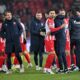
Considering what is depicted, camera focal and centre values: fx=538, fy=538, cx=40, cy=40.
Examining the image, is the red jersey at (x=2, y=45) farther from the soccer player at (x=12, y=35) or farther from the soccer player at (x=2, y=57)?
the soccer player at (x=12, y=35)

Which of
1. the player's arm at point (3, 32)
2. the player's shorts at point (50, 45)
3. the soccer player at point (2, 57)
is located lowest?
the soccer player at point (2, 57)

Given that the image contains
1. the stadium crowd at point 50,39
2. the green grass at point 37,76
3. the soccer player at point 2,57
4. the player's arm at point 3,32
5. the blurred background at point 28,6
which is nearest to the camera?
the green grass at point 37,76

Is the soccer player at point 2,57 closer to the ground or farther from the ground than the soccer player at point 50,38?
closer to the ground

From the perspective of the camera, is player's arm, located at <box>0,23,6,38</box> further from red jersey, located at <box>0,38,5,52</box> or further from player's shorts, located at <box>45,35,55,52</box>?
player's shorts, located at <box>45,35,55,52</box>

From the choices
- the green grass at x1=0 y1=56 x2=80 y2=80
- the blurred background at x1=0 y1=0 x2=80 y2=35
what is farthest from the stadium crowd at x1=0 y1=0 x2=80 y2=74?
the blurred background at x1=0 y1=0 x2=80 y2=35

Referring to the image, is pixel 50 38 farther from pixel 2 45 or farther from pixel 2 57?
pixel 2 45

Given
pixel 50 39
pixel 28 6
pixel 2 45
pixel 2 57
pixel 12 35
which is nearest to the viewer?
pixel 50 39

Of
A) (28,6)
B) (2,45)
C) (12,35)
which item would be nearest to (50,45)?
(12,35)

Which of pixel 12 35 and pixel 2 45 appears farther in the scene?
pixel 2 45

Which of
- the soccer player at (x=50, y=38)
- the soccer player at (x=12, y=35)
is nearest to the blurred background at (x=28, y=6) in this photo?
the soccer player at (x=12, y=35)

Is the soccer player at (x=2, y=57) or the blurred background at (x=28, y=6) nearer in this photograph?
the soccer player at (x=2, y=57)

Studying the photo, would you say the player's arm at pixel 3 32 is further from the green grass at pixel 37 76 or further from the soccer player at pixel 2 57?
the green grass at pixel 37 76

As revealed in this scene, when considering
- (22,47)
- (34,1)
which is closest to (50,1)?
(34,1)

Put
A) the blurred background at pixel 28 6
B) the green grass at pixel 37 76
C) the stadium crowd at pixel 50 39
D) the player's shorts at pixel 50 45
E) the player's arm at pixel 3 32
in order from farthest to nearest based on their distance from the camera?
1. the blurred background at pixel 28 6
2. the player's arm at pixel 3 32
3. the stadium crowd at pixel 50 39
4. the player's shorts at pixel 50 45
5. the green grass at pixel 37 76
